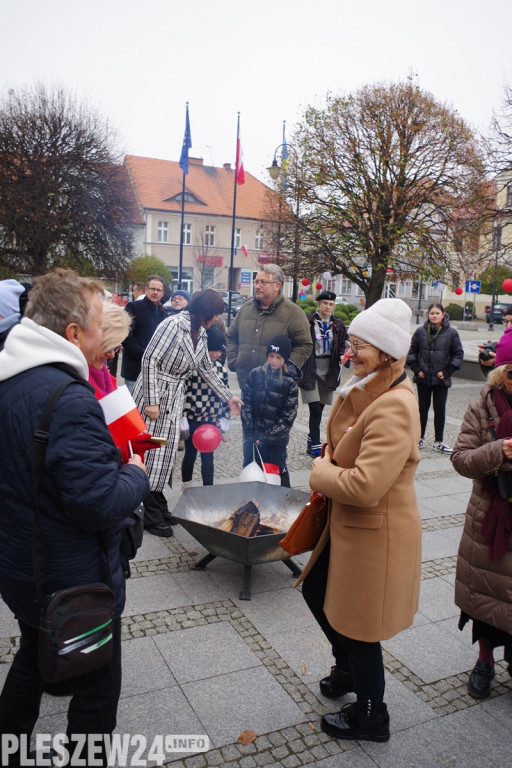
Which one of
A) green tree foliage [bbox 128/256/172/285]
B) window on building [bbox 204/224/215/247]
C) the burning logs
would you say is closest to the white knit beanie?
the burning logs

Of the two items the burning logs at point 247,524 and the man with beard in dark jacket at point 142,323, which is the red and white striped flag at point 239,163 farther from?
the burning logs at point 247,524

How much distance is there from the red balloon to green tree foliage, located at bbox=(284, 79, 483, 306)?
13484 millimetres

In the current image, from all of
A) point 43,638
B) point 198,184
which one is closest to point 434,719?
point 43,638

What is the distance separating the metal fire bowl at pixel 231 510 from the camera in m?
3.92

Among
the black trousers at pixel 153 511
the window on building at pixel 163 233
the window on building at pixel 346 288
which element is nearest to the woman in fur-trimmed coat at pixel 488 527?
the black trousers at pixel 153 511

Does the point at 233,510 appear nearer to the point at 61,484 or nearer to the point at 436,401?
the point at 61,484

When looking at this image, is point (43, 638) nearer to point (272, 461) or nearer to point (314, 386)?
point (272, 461)

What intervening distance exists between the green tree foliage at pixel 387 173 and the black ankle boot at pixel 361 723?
52.4ft

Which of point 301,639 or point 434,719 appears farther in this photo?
point 301,639

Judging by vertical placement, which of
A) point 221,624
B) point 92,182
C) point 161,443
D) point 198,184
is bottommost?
point 221,624

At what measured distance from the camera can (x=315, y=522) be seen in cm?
280

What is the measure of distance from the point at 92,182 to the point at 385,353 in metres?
21.5

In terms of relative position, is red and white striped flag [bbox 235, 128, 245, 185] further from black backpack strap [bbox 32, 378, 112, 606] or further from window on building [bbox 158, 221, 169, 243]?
window on building [bbox 158, 221, 169, 243]

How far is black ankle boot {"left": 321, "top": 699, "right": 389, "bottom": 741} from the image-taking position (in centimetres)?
270
